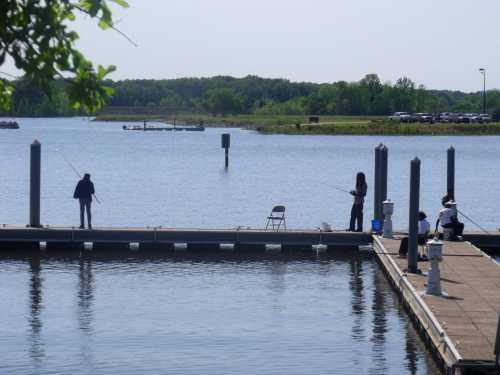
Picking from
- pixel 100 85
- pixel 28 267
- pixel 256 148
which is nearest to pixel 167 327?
pixel 28 267

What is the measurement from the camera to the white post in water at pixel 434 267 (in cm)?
1944

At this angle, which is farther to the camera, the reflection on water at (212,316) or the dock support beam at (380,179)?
the dock support beam at (380,179)

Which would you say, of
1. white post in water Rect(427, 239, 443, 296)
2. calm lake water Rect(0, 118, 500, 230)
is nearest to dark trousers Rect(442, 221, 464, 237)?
white post in water Rect(427, 239, 443, 296)

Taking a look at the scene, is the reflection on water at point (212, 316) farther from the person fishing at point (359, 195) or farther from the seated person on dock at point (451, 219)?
the seated person on dock at point (451, 219)

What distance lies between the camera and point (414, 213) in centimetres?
2241

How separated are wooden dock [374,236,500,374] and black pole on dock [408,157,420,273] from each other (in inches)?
12.8

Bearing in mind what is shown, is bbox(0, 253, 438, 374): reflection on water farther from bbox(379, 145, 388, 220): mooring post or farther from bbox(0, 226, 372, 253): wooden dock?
bbox(379, 145, 388, 220): mooring post

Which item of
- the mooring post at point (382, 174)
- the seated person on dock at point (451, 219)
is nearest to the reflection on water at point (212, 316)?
the mooring post at point (382, 174)

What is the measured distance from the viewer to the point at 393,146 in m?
135

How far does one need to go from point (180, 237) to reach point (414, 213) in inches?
375

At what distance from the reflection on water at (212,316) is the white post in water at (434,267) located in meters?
0.95

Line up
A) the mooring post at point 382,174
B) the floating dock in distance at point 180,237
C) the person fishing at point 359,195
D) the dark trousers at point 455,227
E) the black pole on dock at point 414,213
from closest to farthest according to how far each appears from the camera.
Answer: the black pole on dock at point 414,213 < the dark trousers at point 455,227 < the person fishing at point 359,195 < the floating dock in distance at point 180,237 < the mooring post at point 382,174

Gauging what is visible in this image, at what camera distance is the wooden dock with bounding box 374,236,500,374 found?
15664 millimetres

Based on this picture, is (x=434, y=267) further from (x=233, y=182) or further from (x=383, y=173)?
(x=233, y=182)
